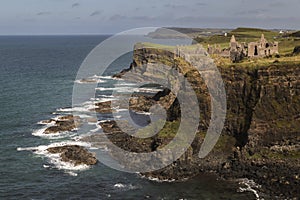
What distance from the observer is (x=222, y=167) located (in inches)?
2662

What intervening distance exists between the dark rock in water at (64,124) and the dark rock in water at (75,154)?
40.1ft

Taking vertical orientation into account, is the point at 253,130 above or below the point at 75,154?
above

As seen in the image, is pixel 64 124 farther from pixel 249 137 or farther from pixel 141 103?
pixel 249 137

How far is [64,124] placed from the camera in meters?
93.8

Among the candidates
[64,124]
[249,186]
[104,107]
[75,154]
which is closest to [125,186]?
[75,154]

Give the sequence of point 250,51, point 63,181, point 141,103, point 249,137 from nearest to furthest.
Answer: point 63,181
point 249,137
point 250,51
point 141,103

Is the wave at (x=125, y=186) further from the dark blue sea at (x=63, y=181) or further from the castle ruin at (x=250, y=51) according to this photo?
the castle ruin at (x=250, y=51)

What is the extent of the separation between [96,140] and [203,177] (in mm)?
26996

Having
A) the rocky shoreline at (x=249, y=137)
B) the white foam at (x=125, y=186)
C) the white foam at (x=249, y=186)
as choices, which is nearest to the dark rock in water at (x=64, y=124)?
the rocky shoreline at (x=249, y=137)

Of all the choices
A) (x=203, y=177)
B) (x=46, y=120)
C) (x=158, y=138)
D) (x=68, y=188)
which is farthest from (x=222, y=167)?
(x=46, y=120)

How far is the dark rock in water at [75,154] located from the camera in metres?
71.9

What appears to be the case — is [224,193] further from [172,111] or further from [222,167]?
[172,111]

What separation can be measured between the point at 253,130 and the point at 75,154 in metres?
32.5

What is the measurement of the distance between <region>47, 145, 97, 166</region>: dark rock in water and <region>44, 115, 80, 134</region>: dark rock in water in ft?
40.1
